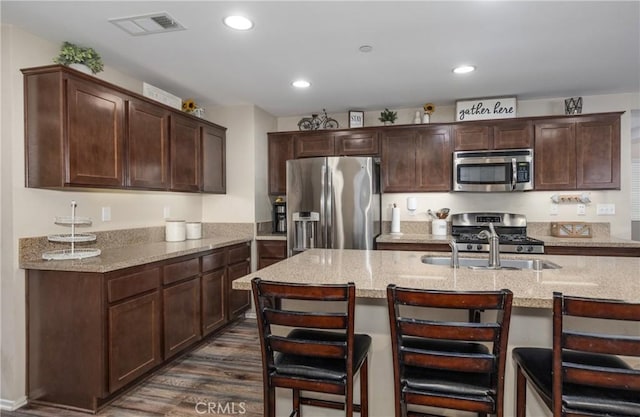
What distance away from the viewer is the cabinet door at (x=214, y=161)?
395 centimetres

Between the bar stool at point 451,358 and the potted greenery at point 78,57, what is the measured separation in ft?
8.67

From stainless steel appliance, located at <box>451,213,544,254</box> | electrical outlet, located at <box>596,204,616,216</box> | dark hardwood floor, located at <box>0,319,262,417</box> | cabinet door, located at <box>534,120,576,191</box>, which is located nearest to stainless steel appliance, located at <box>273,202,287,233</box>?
dark hardwood floor, located at <box>0,319,262,417</box>

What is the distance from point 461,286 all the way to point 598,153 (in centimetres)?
Result: 321

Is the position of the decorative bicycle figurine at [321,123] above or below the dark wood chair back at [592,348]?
above

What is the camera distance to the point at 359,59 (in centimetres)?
296

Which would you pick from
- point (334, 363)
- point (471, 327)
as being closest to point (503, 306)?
point (471, 327)

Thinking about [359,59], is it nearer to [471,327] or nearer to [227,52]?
[227,52]

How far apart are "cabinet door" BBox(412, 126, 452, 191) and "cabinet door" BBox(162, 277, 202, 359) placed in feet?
8.66

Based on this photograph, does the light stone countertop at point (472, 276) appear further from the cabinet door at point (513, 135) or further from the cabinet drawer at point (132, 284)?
the cabinet door at point (513, 135)

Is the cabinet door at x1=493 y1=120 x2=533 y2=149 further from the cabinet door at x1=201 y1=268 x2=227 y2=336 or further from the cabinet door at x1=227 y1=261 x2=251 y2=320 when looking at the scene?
the cabinet door at x1=201 y1=268 x2=227 y2=336

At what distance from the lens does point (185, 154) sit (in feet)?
11.9

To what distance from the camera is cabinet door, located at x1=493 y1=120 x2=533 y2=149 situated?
12.8ft

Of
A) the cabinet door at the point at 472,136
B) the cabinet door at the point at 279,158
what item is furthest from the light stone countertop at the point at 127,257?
the cabinet door at the point at 472,136

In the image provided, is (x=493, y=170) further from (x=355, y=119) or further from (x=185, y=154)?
(x=185, y=154)
